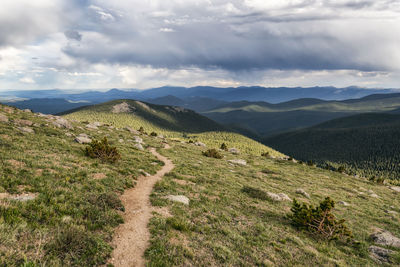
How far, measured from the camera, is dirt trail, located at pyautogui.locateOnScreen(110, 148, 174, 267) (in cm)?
757

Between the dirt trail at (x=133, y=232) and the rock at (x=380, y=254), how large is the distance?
586 inches

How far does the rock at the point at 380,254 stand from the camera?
11.9 metres

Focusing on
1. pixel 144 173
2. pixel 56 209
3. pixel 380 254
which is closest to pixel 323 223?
pixel 380 254

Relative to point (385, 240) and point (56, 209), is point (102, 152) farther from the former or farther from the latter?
point (385, 240)

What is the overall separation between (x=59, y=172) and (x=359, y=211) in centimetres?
3179

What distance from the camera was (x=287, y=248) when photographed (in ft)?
35.9

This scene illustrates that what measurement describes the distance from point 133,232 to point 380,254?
A: 1625cm

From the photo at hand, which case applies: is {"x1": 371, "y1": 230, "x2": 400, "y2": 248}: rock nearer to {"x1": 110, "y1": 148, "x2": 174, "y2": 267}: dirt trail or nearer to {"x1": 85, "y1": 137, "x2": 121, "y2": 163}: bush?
{"x1": 110, "y1": 148, "x2": 174, "y2": 267}: dirt trail

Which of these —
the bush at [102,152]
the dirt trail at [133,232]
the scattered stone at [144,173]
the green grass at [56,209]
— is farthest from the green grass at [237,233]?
the bush at [102,152]

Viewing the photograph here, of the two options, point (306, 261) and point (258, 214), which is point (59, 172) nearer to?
point (258, 214)

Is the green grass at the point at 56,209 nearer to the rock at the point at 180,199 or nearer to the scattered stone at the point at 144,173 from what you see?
the scattered stone at the point at 144,173

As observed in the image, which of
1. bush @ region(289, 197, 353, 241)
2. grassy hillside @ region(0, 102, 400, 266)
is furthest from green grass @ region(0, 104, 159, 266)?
bush @ region(289, 197, 353, 241)

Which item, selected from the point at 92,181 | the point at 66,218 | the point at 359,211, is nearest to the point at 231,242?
the point at 66,218

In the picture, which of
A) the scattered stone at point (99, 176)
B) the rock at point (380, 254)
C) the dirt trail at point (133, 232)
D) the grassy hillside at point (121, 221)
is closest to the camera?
the grassy hillside at point (121, 221)
